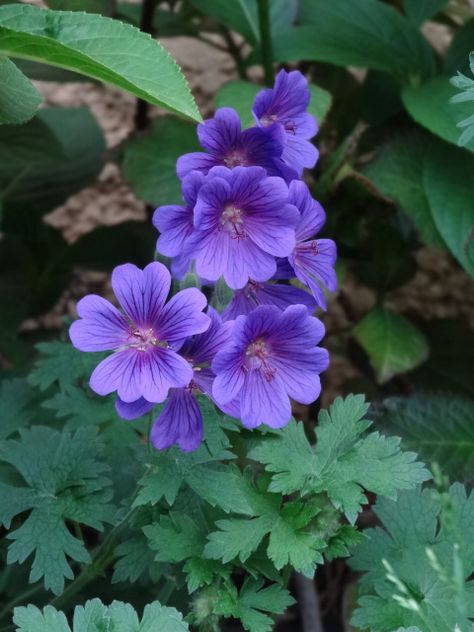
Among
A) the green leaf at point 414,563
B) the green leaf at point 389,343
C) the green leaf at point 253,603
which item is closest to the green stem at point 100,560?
the green leaf at point 253,603

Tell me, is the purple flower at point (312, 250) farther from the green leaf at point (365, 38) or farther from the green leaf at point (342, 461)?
the green leaf at point (365, 38)

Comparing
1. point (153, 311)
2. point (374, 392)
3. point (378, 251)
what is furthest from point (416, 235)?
point (153, 311)

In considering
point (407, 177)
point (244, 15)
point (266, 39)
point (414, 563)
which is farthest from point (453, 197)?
point (414, 563)

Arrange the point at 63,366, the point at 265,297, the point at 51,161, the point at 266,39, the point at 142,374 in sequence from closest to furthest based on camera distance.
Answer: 1. the point at 142,374
2. the point at 265,297
3. the point at 63,366
4. the point at 266,39
5. the point at 51,161

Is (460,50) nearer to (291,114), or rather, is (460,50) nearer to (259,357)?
(291,114)

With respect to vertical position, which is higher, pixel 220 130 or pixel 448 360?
pixel 220 130

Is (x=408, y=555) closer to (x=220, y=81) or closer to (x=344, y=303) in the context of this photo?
(x=344, y=303)
